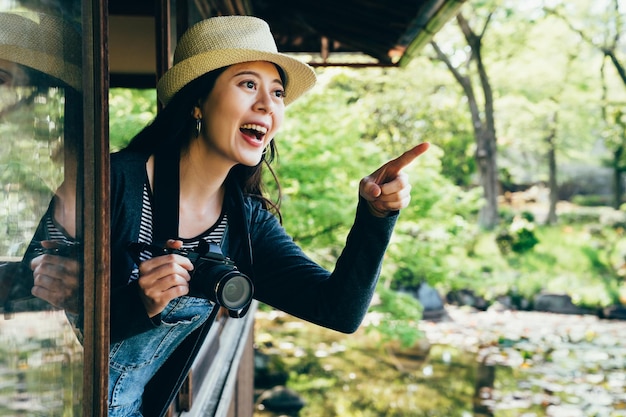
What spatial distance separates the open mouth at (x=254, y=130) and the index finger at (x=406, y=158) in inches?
11.5

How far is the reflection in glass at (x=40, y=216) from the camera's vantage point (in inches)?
32.9

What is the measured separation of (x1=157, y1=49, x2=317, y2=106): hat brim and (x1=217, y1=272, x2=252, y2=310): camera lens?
0.50m

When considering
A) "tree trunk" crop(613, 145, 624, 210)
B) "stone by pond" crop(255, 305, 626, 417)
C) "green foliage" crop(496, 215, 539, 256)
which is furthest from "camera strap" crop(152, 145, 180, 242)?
"tree trunk" crop(613, 145, 624, 210)

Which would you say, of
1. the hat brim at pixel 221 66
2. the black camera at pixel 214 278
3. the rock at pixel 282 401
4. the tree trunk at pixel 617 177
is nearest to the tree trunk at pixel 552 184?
the tree trunk at pixel 617 177

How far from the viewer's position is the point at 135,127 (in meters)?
4.48

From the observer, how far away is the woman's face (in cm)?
148

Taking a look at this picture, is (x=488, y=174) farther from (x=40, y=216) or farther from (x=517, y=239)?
(x=40, y=216)

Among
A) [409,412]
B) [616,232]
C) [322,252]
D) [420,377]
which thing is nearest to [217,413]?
[322,252]

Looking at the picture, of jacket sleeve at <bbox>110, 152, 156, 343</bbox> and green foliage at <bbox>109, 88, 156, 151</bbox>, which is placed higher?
green foliage at <bbox>109, 88, 156, 151</bbox>

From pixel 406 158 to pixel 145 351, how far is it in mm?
654

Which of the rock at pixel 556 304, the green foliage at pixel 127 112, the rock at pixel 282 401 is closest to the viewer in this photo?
the green foliage at pixel 127 112

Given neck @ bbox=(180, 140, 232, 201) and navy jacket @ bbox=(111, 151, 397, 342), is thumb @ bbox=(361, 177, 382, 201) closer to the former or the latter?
navy jacket @ bbox=(111, 151, 397, 342)

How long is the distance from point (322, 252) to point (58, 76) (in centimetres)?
619

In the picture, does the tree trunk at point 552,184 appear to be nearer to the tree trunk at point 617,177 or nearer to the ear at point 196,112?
the tree trunk at point 617,177
